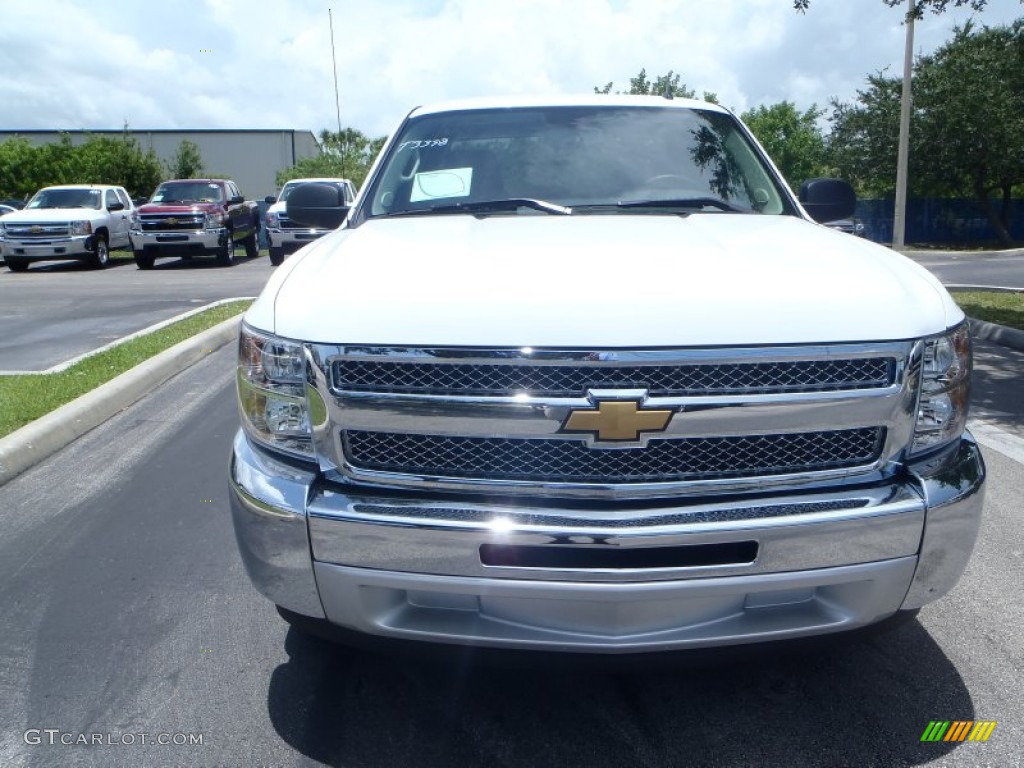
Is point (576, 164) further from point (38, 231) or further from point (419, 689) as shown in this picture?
point (38, 231)

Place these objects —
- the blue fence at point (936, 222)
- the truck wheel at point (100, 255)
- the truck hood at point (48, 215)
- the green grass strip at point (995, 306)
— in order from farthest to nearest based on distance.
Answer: the blue fence at point (936, 222) → the truck wheel at point (100, 255) → the truck hood at point (48, 215) → the green grass strip at point (995, 306)

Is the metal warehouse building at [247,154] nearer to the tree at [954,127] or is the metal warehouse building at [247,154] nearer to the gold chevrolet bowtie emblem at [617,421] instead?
the tree at [954,127]

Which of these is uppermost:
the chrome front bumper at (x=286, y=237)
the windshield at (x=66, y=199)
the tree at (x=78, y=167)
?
the tree at (x=78, y=167)

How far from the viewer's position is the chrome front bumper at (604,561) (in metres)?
2.43

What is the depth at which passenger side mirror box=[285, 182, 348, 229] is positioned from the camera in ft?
14.6

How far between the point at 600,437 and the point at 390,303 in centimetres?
66

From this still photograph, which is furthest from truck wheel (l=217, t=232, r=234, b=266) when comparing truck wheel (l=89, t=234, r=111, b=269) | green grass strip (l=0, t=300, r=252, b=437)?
green grass strip (l=0, t=300, r=252, b=437)

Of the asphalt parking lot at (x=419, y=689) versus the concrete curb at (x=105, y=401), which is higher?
the concrete curb at (x=105, y=401)

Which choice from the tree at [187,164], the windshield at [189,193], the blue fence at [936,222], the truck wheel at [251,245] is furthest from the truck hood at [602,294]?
the tree at [187,164]

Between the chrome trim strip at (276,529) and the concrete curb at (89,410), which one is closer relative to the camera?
the chrome trim strip at (276,529)

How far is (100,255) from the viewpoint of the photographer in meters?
22.8

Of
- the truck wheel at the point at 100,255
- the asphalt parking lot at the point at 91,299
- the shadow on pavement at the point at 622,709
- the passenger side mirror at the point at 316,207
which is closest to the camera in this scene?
the shadow on pavement at the point at 622,709

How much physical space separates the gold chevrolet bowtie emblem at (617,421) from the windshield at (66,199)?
2344 centimetres

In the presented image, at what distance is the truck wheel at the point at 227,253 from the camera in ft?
74.2
